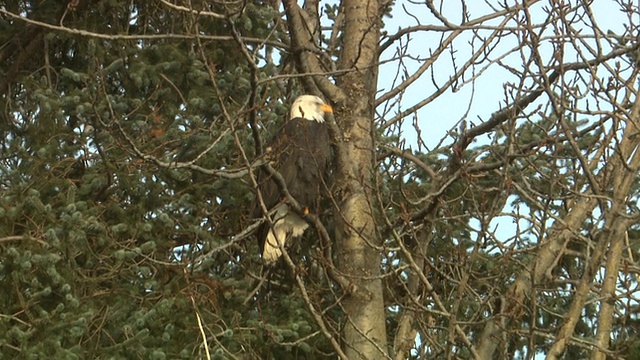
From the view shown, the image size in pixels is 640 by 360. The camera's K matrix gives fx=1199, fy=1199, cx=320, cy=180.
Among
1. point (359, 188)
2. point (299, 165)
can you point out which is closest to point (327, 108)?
point (359, 188)

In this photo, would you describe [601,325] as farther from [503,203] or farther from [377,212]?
[377,212]

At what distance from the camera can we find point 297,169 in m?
7.40

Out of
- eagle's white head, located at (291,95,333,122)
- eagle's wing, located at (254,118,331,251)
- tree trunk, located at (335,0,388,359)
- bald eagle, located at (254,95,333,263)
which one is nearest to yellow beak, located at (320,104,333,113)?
bald eagle, located at (254,95,333,263)

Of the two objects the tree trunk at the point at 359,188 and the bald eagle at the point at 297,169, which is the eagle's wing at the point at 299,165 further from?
the tree trunk at the point at 359,188

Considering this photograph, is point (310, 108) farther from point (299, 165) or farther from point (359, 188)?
point (359, 188)

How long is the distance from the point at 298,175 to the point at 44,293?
6.96 feet

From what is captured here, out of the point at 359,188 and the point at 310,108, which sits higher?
the point at 310,108

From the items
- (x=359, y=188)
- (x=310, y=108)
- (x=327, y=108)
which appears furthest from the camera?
(x=310, y=108)

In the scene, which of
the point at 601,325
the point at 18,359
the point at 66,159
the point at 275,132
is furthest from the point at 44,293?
the point at 601,325

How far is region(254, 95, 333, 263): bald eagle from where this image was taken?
6887 mm

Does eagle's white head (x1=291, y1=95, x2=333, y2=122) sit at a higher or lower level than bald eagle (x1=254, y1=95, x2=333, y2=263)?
higher

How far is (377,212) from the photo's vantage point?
6.51m

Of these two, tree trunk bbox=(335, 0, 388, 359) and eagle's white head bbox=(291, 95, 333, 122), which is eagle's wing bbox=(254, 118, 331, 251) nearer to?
eagle's white head bbox=(291, 95, 333, 122)

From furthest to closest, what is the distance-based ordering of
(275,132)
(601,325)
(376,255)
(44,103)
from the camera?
(275,132), (44,103), (376,255), (601,325)
